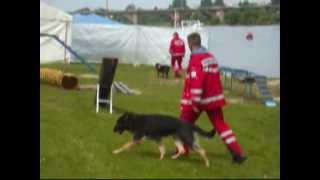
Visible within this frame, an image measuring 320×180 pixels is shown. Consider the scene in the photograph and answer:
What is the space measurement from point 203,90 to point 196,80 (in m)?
0.24

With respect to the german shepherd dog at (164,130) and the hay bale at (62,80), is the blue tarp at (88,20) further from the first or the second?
the german shepherd dog at (164,130)

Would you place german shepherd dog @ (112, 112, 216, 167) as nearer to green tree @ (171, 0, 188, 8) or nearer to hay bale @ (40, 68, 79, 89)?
hay bale @ (40, 68, 79, 89)

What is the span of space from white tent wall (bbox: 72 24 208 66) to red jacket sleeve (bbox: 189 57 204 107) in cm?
3164

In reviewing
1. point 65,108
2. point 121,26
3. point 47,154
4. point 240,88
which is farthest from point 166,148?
point 121,26

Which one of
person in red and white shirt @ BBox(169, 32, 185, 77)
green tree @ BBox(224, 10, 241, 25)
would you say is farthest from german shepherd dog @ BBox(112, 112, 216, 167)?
green tree @ BBox(224, 10, 241, 25)

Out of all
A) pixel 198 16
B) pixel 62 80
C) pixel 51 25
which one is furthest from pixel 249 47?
pixel 198 16

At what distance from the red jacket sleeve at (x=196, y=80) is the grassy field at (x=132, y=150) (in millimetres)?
1057

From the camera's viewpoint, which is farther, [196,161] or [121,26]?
[121,26]

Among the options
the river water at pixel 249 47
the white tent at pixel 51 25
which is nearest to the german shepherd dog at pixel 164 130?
the river water at pixel 249 47

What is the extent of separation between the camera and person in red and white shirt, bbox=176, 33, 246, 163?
10.2m

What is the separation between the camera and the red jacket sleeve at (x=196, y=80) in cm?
1011
